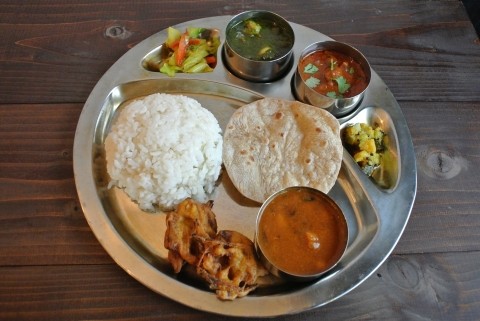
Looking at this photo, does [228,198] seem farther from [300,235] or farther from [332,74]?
[332,74]

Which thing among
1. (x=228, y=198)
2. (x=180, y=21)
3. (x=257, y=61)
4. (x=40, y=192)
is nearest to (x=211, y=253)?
(x=228, y=198)

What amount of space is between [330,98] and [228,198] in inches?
37.4

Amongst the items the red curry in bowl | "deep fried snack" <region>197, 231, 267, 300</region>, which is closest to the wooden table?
"deep fried snack" <region>197, 231, 267, 300</region>

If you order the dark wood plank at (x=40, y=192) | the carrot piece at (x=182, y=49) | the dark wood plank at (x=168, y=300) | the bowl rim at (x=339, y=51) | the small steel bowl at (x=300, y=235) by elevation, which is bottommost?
the dark wood plank at (x=168, y=300)

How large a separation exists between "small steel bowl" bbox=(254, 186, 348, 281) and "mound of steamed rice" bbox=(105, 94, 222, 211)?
21.2 inches

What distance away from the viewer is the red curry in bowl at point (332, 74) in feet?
9.50

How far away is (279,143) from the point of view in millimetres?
2729

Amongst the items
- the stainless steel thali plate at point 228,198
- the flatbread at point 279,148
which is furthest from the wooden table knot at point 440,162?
the flatbread at point 279,148

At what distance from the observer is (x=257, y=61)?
113 inches

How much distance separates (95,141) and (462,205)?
2.54 m

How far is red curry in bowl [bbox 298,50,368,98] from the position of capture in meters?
2.89

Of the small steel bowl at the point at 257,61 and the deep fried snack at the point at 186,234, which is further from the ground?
the small steel bowl at the point at 257,61

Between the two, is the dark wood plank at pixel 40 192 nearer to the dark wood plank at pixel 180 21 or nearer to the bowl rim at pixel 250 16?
the dark wood plank at pixel 180 21

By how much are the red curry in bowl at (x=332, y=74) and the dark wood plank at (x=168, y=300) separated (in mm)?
1170
